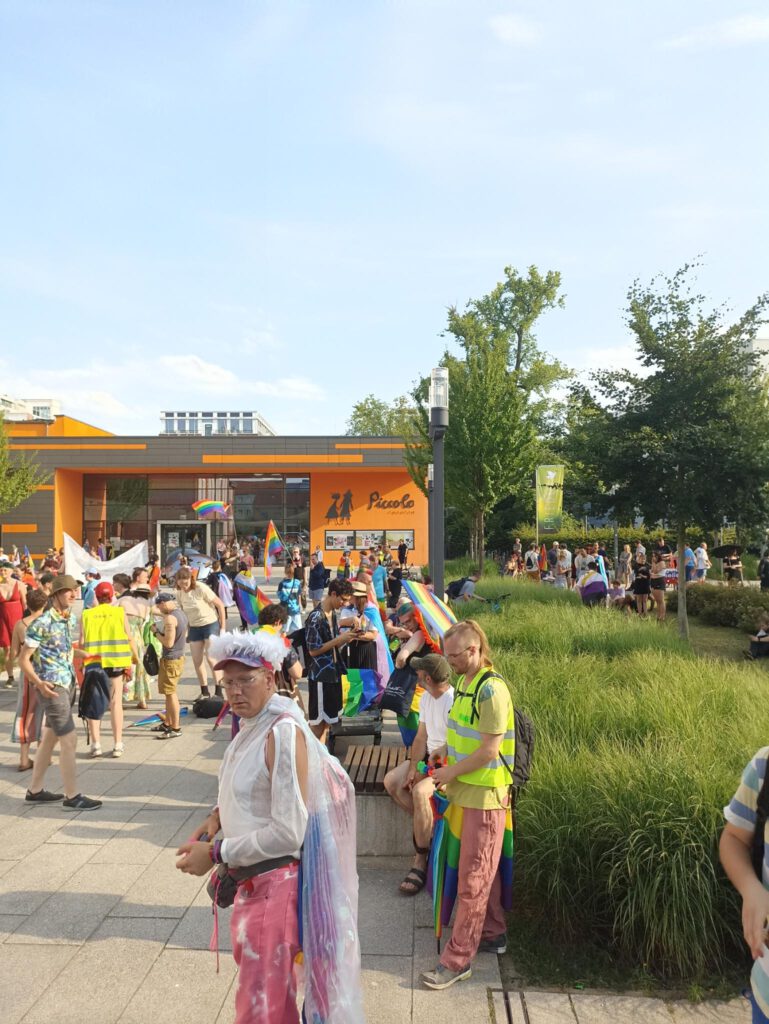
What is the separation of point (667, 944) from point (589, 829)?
2.03ft

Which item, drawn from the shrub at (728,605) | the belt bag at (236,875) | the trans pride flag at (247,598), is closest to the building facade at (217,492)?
the shrub at (728,605)

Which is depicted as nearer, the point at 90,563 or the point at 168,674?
the point at 168,674

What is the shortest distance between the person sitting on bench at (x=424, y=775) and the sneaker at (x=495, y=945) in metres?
0.73

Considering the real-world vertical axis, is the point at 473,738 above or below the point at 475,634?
below

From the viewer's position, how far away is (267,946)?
2.59 meters

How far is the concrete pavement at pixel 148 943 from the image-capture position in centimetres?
349

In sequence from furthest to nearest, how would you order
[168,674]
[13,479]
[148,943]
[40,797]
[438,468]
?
[13,479], [438,468], [168,674], [40,797], [148,943]

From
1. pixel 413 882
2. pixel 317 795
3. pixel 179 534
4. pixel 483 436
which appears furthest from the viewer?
pixel 179 534

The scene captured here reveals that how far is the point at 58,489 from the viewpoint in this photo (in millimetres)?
38125

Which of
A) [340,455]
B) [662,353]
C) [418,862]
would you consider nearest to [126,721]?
[418,862]

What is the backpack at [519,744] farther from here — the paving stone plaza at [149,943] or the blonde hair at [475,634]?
the paving stone plaza at [149,943]

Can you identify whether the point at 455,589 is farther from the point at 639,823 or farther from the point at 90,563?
the point at 639,823

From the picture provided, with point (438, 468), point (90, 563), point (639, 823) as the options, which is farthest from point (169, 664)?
point (90, 563)

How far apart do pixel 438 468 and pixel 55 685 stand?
212 inches
